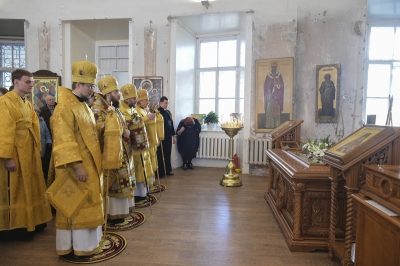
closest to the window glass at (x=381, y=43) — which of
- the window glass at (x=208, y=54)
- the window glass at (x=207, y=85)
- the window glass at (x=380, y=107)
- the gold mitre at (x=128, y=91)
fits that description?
the window glass at (x=380, y=107)

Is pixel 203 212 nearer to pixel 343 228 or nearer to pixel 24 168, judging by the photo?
pixel 343 228

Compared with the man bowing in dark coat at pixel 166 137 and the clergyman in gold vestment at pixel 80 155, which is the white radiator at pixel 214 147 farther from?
the clergyman in gold vestment at pixel 80 155

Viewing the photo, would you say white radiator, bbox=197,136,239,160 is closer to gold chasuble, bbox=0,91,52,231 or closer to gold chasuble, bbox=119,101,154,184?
gold chasuble, bbox=119,101,154,184

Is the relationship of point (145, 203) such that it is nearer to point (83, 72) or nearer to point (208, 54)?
point (83, 72)

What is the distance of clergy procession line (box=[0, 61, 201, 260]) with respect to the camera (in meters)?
2.55

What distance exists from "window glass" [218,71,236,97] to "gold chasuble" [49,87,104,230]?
6.11 metres

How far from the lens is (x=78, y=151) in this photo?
2484 mm

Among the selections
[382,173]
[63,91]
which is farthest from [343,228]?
[63,91]

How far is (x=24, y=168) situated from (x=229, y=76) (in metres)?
6.36

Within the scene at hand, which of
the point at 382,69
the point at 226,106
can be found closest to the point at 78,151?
the point at 226,106

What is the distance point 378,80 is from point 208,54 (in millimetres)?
4781

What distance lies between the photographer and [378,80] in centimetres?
767

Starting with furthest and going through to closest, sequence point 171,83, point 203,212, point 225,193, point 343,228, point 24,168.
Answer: point 171,83, point 225,193, point 203,212, point 24,168, point 343,228

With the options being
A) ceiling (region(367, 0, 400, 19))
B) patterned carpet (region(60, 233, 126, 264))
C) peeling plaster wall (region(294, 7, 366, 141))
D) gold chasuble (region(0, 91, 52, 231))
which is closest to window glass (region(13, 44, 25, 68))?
gold chasuble (region(0, 91, 52, 231))
